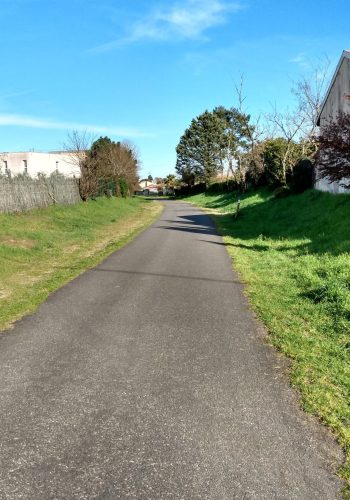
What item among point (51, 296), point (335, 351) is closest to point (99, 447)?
point (335, 351)

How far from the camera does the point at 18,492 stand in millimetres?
2814

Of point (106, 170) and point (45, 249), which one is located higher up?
point (106, 170)

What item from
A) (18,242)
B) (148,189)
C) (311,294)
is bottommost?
(311,294)

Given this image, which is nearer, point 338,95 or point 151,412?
point 151,412

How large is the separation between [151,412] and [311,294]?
4947 mm

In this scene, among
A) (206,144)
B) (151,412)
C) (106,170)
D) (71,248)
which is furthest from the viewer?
(206,144)

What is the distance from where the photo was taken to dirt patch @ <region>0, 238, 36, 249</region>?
13587 mm

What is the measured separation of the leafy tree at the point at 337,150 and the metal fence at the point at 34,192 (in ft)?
43.0

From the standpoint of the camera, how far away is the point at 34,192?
21.9 metres

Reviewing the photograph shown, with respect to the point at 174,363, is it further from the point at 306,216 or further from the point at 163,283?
the point at 306,216

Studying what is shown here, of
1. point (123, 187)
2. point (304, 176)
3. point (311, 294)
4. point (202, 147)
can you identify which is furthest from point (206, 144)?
point (311, 294)

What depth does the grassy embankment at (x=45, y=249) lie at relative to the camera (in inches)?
329

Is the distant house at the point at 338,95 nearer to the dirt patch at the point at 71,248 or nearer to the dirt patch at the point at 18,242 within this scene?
the dirt patch at the point at 71,248

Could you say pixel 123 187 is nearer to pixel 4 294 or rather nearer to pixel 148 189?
pixel 4 294
